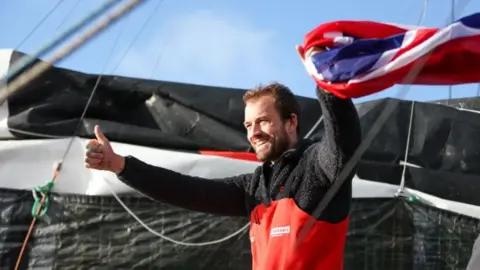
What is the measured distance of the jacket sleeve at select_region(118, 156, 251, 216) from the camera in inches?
92.6

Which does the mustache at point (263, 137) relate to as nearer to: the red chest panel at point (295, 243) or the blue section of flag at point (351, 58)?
the red chest panel at point (295, 243)

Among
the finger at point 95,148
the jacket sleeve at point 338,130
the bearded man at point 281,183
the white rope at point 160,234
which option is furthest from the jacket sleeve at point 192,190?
the white rope at point 160,234

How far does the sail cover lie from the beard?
1.51m

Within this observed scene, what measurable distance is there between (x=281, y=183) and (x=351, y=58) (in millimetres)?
553

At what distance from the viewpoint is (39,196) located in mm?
3562

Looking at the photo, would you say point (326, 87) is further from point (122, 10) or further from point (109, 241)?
point (109, 241)

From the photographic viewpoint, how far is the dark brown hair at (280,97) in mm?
2195

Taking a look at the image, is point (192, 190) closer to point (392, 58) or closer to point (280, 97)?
point (280, 97)

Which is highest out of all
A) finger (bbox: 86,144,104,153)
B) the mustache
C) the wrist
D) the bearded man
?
finger (bbox: 86,144,104,153)

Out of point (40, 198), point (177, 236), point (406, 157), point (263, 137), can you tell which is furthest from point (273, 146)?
point (406, 157)

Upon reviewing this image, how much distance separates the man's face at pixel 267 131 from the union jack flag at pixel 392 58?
1.39ft

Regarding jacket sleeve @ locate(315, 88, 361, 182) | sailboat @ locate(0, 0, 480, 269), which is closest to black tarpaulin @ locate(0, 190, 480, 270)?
sailboat @ locate(0, 0, 480, 269)

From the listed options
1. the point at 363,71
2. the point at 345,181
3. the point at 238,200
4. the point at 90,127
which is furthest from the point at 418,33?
the point at 90,127

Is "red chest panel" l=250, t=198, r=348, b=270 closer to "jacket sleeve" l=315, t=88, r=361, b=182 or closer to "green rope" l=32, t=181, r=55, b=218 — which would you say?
"jacket sleeve" l=315, t=88, r=361, b=182
